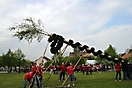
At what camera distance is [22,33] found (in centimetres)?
1764

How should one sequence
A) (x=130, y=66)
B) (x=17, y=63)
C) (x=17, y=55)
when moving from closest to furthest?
(x=130, y=66)
(x=17, y=63)
(x=17, y=55)

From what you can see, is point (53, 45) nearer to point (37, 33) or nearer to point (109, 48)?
point (37, 33)

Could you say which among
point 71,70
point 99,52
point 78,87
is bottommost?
point 78,87

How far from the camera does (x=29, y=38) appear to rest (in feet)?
58.2

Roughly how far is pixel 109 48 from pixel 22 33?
183ft

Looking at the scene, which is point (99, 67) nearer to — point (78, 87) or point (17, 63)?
point (17, 63)

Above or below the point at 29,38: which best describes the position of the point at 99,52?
below

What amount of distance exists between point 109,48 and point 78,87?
56155 millimetres

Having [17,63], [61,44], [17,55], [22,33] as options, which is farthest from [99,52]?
[17,55]

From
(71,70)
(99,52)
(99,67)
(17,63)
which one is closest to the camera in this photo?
(99,52)

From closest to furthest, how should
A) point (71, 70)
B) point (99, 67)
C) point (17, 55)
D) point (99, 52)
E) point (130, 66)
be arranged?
point (99, 52), point (71, 70), point (130, 66), point (99, 67), point (17, 55)

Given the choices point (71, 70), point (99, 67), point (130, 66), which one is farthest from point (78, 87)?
point (99, 67)

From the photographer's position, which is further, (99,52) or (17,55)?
(17,55)

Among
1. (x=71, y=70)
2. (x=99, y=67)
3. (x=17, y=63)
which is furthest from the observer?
(x=17, y=63)
